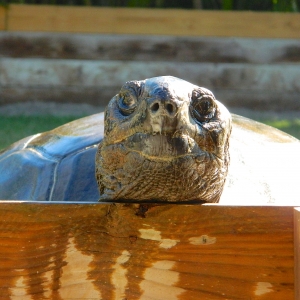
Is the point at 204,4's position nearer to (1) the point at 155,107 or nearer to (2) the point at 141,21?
(2) the point at 141,21

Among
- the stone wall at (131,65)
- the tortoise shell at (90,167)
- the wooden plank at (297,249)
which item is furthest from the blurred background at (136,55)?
the wooden plank at (297,249)

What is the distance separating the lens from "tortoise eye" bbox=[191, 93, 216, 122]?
1234 millimetres

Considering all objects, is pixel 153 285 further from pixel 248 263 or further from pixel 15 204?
pixel 15 204

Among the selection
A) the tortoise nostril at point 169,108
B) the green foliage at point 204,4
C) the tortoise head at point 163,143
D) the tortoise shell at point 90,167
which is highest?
the green foliage at point 204,4

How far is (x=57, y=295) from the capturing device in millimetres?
1080

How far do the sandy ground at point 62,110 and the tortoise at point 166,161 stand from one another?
465 cm

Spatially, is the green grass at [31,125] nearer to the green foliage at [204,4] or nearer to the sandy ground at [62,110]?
the sandy ground at [62,110]

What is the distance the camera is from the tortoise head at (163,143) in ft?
3.69

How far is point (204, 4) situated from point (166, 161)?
6750 millimetres

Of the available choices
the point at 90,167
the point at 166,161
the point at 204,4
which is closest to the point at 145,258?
the point at 166,161

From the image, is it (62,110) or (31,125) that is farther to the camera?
(62,110)

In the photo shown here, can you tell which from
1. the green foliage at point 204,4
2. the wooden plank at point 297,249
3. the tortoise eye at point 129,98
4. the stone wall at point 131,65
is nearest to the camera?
the wooden plank at point 297,249

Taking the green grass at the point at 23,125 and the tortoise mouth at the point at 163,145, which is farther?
the green grass at the point at 23,125

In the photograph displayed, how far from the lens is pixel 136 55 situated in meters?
6.59
